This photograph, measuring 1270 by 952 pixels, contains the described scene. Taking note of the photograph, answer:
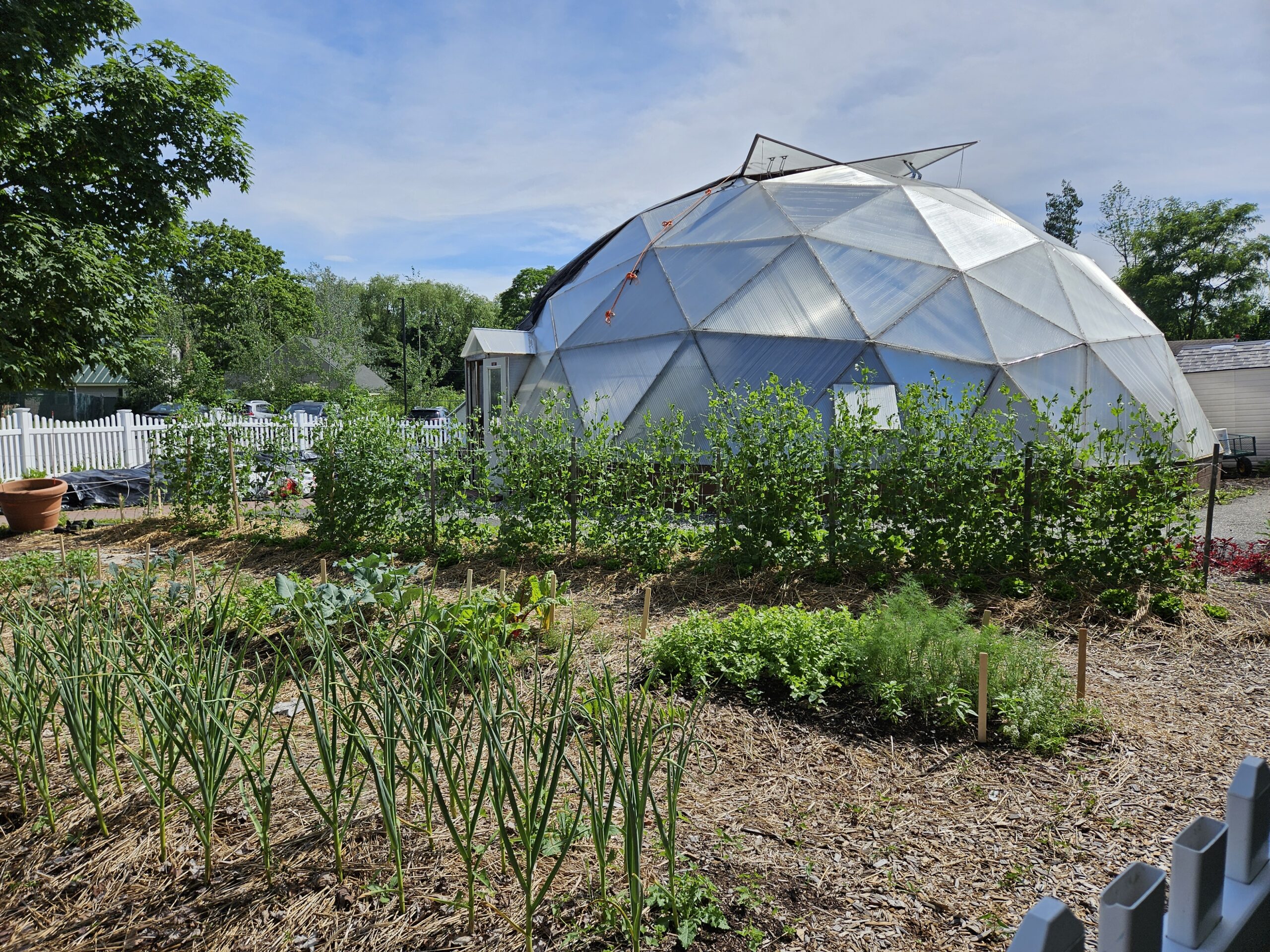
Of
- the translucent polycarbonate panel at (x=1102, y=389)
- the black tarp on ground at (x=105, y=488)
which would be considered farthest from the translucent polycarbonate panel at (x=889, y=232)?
the black tarp on ground at (x=105, y=488)

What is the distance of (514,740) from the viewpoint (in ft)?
8.18

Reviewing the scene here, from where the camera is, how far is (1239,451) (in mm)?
21672

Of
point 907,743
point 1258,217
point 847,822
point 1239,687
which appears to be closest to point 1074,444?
point 1239,687

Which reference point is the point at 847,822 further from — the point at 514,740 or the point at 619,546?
the point at 619,546

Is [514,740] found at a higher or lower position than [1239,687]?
higher

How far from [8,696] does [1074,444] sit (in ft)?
26.2

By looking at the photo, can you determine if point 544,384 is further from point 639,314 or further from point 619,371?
point 639,314

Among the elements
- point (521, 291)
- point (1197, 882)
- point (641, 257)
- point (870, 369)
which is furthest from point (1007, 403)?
point (521, 291)

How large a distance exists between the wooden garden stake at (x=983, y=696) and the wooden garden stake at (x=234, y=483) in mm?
10066

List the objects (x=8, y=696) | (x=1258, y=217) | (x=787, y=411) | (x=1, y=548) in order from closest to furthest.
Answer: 1. (x=8, y=696)
2. (x=787, y=411)
3. (x=1, y=548)
4. (x=1258, y=217)

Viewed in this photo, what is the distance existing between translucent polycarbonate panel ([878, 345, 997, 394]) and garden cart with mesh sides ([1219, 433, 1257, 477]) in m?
11.8

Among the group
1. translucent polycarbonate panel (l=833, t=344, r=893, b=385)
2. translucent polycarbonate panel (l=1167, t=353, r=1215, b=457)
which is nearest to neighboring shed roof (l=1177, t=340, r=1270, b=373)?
translucent polycarbonate panel (l=1167, t=353, r=1215, b=457)

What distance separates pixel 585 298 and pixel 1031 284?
341 inches

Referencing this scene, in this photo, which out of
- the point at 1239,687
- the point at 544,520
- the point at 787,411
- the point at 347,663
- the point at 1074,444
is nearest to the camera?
the point at 347,663
